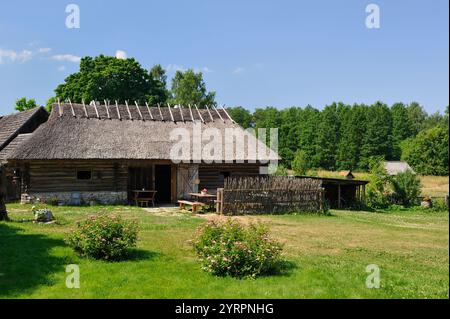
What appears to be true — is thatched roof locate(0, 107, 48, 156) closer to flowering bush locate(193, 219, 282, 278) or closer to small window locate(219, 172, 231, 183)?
small window locate(219, 172, 231, 183)

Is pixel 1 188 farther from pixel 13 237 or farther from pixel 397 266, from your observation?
pixel 397 266

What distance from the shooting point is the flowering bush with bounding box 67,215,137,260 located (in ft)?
31.8

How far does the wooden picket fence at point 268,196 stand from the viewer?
64.4 feet

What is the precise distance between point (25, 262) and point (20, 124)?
19333 mm

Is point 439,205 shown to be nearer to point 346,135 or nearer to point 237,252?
point 237,252

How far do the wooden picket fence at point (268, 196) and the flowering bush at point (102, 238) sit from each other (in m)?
9.67

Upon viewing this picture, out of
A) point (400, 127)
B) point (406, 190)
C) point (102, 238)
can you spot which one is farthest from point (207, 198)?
point (400, 127)

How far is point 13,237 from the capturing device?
12.1 metres

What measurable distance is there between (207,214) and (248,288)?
12.0 m

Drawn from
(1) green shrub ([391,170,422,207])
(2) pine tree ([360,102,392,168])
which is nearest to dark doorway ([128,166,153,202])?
(1) green shrub ([391,170,422,207])

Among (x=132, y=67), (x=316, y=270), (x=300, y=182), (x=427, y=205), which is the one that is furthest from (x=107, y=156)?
(x=132, y=67)

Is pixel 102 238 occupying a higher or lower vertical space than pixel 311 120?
lower

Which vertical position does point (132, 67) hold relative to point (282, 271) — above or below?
above

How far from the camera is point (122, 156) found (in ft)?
75.4
